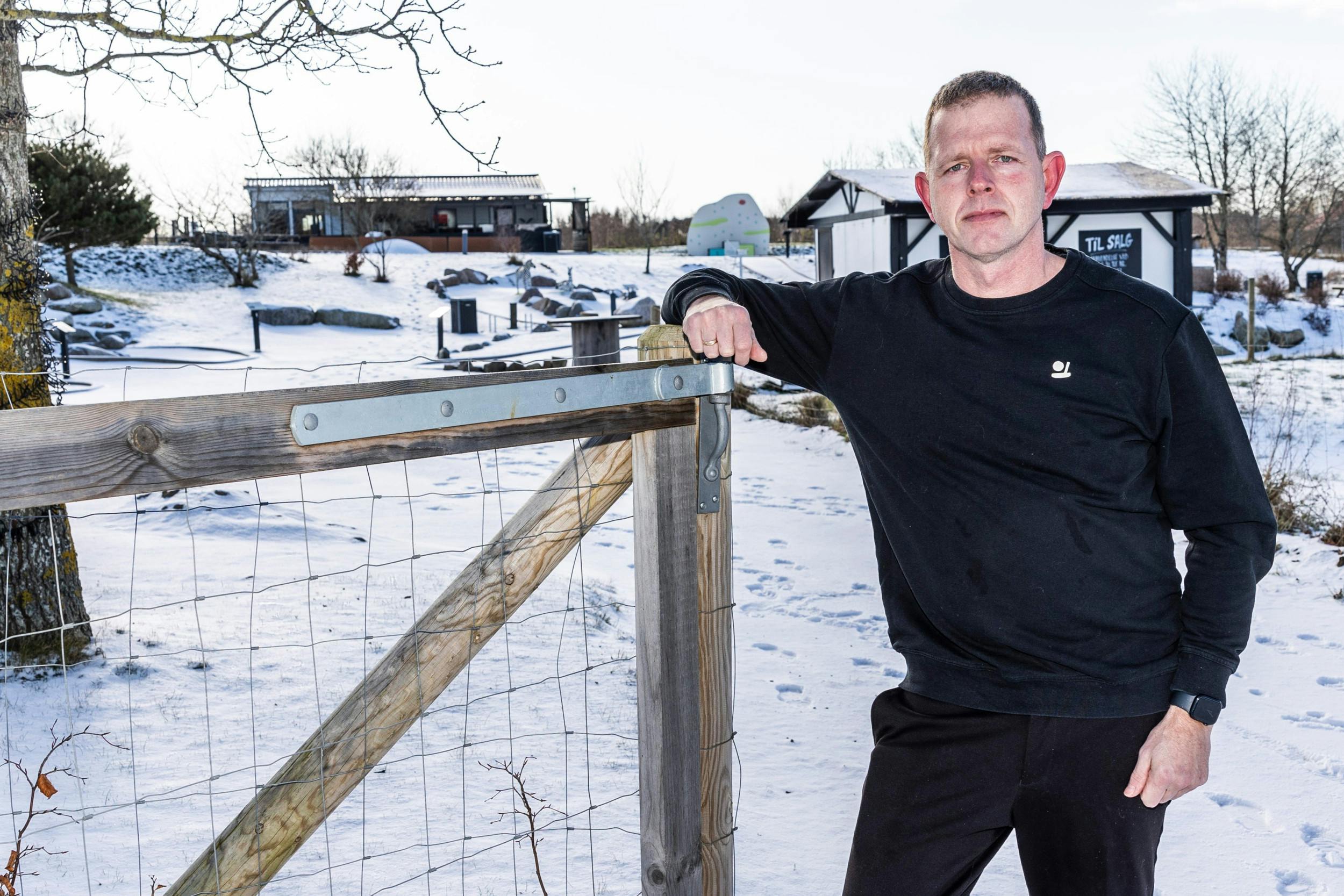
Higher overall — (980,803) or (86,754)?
(980,803)

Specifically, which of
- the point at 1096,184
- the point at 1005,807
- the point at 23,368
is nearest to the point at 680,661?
the point at 1005,807

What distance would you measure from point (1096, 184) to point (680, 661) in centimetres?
1976

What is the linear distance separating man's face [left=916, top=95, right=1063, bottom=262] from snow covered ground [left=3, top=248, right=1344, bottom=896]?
0.93 metres

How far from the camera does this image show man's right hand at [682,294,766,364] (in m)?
2.05

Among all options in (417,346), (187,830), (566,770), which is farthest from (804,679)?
(417,346)

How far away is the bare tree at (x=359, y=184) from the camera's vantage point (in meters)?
33.2

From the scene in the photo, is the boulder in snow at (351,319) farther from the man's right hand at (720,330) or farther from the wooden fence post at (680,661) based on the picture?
the man's right hand at (720,330)

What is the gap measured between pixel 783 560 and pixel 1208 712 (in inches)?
204

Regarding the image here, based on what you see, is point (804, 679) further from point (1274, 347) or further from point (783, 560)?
point (1274, 347)

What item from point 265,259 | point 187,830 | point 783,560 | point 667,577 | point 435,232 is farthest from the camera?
point 435,232

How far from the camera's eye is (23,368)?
476 cm

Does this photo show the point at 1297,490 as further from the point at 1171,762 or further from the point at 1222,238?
the point at 1222,238

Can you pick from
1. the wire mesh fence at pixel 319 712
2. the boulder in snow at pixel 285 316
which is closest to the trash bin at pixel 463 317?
the boulder in snow at pixel 285 316

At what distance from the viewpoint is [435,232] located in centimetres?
4103
